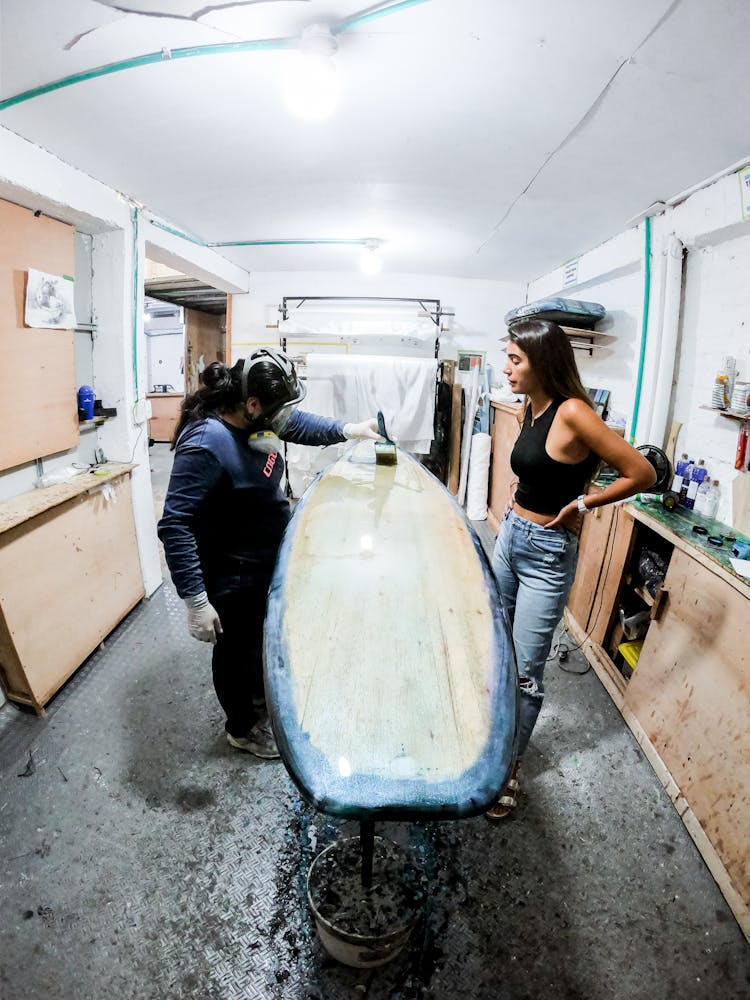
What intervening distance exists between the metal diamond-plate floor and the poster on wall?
1.98 meters

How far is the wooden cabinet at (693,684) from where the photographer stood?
5.12 feet

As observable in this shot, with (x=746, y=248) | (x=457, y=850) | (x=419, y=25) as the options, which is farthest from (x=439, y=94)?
(x=457, y=850)

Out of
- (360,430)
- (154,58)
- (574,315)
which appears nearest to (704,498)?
(574,315)

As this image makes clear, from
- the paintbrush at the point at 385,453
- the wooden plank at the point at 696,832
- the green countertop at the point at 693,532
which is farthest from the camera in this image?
the paintbrush at the point at 385,453

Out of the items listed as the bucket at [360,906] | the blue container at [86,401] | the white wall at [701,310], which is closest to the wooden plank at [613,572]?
the white wall at [701,310]

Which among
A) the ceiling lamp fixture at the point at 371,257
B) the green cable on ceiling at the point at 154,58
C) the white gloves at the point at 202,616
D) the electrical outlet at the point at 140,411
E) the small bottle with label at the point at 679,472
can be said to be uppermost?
the ceiling lamp fixture at the point at 371,257

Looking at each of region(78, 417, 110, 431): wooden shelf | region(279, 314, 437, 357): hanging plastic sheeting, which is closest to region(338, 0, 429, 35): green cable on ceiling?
region(78, 417, 110, 431): wooden shelf

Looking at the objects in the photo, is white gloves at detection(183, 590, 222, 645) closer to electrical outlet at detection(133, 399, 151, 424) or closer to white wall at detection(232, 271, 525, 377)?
electrical outlet at detection(133, 399, 151, 424)

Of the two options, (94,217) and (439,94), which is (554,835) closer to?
(439,94)

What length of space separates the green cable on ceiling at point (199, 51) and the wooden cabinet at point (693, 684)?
2.20 m

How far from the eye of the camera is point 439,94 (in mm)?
1688

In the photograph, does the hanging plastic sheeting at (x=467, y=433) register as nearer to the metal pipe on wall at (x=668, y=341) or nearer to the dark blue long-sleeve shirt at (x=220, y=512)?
the metal pipe on wall at (x=668, y=341)

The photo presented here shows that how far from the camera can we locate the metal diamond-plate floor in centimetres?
133

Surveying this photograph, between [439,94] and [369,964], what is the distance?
2891mm
